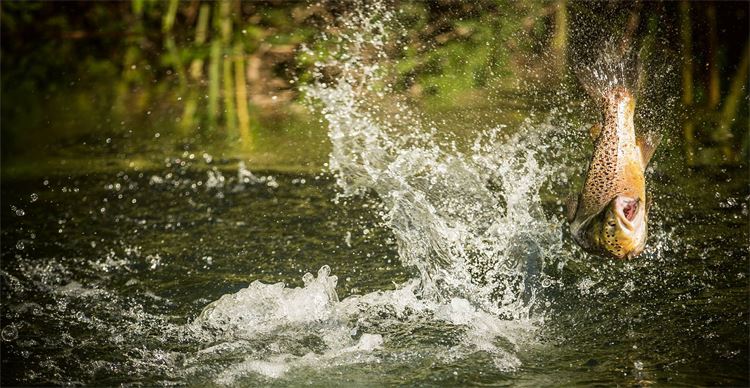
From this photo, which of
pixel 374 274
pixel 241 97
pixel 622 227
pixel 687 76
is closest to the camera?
pixel 622 227

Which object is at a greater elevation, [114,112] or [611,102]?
[114,112]

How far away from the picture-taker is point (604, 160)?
7.84 feet

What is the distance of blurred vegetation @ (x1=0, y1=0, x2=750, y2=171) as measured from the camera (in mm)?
4281

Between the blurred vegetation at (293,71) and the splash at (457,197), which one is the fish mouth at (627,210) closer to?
the splash at (457,197)

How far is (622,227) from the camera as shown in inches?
84.0

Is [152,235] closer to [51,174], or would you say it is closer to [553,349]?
[51,174]

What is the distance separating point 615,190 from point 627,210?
167mm

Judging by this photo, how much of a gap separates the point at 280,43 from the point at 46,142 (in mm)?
1750

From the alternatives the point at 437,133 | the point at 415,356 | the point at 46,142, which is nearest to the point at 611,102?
the point at 415,356

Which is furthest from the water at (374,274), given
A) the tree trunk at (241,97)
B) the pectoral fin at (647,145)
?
the pectoral fin at (647,145)

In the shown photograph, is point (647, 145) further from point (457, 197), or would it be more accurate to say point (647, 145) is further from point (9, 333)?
point (9, 333)

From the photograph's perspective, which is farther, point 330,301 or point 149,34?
point 149,34

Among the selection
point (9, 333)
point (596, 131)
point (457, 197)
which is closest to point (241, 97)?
point (457, 197)

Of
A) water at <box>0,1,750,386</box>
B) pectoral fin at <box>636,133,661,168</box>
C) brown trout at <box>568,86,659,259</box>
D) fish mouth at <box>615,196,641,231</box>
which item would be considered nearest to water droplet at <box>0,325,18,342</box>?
water at <box>0,1,750,386</box>
